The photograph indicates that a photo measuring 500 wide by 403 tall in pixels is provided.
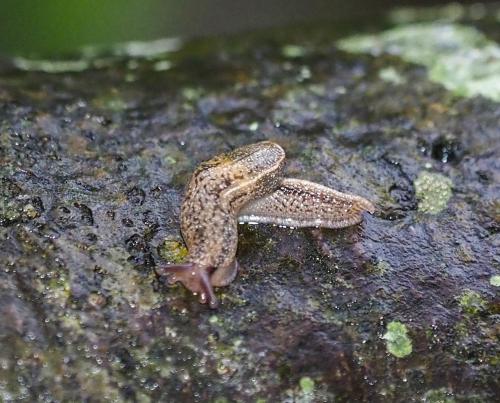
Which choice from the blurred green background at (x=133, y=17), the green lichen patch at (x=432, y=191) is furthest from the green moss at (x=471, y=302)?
the blurred green background at (x=133, y=17)

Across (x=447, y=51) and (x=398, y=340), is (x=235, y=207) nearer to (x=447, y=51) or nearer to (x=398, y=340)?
(x=398, y=340)

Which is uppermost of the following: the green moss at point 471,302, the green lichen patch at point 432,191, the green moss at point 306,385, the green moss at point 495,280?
the green lichen patch at point 432,191

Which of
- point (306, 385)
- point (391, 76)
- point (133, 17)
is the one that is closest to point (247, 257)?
point (306, 385)

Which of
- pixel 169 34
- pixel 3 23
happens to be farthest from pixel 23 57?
pixel 169 34

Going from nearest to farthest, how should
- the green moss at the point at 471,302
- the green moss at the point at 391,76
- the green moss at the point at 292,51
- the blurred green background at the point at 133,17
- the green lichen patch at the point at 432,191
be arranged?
the green moss at the point at 471,302 → the green lichen patch at the point at 432,191 → the green moss at the point at 391,76 → the green moss at the point at 292,51 → the blurred green background at the point at 133,17

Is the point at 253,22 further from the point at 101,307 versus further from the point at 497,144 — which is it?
the point at 101,307

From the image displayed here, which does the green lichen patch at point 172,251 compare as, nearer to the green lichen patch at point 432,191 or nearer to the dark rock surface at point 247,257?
the dark rock surface at point 247,257
